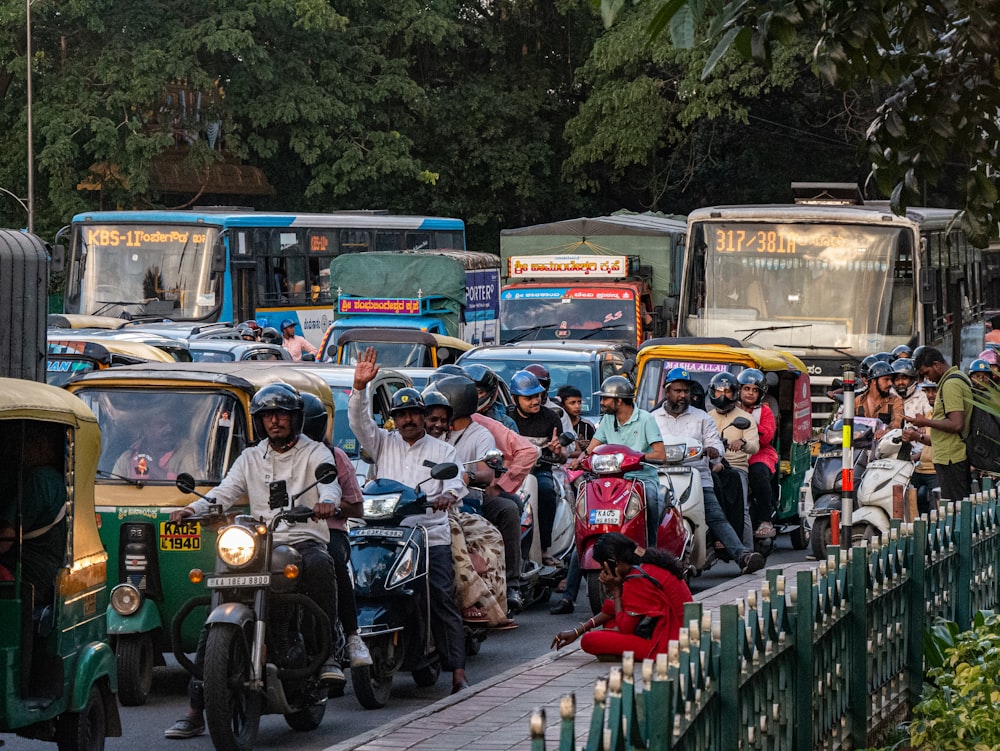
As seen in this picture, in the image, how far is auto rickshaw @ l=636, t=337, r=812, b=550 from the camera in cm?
1562

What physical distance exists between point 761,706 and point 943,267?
20377mm

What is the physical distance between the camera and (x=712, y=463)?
13.6 metres

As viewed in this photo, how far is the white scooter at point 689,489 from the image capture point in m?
12.7

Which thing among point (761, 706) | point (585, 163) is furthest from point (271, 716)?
point (585, 163)

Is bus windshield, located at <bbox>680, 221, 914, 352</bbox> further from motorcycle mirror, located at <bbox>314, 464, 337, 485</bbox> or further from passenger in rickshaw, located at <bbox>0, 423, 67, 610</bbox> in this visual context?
passenger in rickshaw, located at <bbox>0, 423, 67, 610</bbox>

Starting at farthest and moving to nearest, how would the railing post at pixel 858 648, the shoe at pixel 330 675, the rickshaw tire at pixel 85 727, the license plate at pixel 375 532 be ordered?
the license plate at pixel 375 532 < the shoe at pixel 330 675 < the rickshaw tire at pixel 85 727 < the railing post at pixel 858 648

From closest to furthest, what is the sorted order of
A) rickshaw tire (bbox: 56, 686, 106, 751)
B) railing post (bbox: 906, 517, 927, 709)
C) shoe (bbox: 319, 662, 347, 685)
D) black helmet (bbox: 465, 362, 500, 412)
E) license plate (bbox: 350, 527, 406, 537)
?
rickshaw tire (bbox: 56, 686, 106, 751) < railing post (bbox: 906, 517, 927, 709) < shoe (bbox: 319, 662, 347, 685) < license plate (bbox: 350, 527, 406, 537) < black helmet (bbox: 465, 362, 500, 412)

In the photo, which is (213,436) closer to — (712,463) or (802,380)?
(712,463)

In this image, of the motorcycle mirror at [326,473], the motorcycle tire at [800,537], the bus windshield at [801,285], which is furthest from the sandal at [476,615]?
the bus windshield at [801,285]

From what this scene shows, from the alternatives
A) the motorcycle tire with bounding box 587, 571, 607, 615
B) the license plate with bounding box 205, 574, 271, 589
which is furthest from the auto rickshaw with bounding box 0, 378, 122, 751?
the motorcycle tire with bounding box 587, 571, 607, 615

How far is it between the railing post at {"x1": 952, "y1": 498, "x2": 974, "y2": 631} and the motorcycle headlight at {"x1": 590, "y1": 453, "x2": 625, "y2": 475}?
10.7 ft

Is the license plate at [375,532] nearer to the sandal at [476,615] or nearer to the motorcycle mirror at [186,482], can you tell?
the sandal at [476,615]

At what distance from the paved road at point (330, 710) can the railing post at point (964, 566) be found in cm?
281

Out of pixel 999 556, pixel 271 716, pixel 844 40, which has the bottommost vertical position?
pixel 271 716
